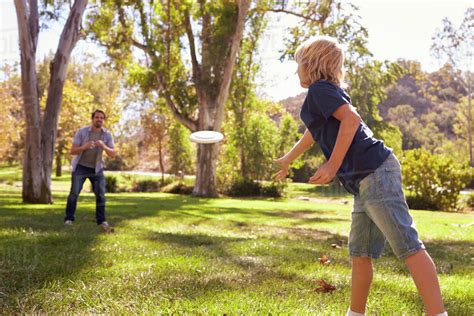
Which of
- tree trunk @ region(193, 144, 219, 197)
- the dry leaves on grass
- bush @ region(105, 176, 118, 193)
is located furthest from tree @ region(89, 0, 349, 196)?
the dry leaves on grass

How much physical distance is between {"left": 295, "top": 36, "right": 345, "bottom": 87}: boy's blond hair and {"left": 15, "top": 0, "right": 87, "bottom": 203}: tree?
12.0 metres

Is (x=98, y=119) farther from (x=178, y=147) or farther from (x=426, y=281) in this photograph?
(x=178, y=147)

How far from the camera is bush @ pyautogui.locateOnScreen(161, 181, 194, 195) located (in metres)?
25.9

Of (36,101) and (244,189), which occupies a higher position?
(36,101)

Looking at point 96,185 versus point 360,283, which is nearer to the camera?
point 360,283

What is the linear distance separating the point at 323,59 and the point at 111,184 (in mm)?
25407

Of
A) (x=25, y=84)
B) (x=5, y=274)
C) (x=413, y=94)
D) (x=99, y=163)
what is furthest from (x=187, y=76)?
(x=413, y=94)

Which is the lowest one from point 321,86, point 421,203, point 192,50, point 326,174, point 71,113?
point 421,203

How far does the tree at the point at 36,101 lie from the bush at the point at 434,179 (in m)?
13.2

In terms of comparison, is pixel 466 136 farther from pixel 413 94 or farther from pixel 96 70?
pixel 413 94

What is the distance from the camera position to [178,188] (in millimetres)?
26234

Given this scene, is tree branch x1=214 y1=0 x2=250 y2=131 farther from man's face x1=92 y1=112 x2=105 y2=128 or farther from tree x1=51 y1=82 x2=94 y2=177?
tree x1=51 y1=82 x2=94 y2=177

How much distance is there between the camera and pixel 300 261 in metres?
4.93

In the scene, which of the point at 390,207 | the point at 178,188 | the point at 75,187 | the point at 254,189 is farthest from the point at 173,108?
the point at 390,207
